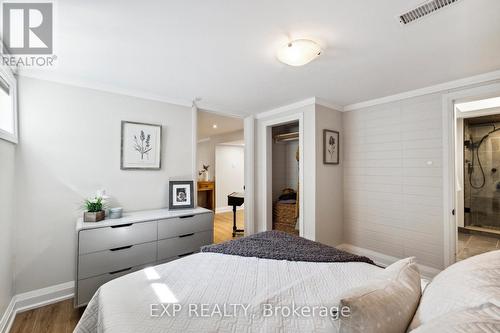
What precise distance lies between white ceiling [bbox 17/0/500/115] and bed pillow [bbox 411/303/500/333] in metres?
1.63

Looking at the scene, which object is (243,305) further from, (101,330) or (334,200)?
(334,200)

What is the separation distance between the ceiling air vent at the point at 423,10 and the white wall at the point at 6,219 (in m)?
3.27

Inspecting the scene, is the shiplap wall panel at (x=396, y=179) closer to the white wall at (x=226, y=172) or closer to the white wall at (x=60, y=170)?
the white wall at (x=60, y=170)

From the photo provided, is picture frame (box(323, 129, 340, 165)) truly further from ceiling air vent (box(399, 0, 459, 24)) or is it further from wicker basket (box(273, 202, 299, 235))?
ceiling air vent (box(399, 0, 459, 24))

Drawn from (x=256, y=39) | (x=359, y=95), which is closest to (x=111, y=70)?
(x=256, y=39)

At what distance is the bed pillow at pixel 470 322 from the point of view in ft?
1.90

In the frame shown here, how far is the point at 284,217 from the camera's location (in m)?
4.00

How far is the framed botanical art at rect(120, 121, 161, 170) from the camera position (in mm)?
2770

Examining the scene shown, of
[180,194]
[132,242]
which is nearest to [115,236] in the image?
[132,242]

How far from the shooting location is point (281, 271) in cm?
147

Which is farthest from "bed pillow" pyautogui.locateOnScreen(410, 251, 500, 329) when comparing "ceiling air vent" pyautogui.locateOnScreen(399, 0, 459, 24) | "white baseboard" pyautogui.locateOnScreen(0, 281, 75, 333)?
"white baseboard" pyautogui.locateOnScreen(0, 281, 75, 333)

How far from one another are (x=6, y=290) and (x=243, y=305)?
232 cm

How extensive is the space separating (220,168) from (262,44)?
553 centimetres

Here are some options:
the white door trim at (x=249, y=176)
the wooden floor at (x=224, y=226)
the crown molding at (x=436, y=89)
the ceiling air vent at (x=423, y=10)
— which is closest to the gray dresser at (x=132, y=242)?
the white door trim at (x=249, y=176)
